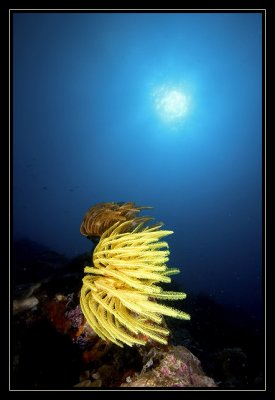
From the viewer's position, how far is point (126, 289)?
3033mm

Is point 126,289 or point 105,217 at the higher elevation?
point 105,217

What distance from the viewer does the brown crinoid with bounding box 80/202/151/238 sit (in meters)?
3.76

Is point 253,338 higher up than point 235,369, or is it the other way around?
point 235,369

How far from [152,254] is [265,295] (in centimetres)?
302

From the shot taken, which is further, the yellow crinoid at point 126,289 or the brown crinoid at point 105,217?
the brown crinoid at point 105,217

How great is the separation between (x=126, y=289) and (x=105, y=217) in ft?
3.44

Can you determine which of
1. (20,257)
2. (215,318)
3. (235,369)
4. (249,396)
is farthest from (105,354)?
(20,257)

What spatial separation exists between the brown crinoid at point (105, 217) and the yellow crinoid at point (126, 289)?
55cm

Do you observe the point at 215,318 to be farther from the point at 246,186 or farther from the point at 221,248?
the point at 221,248

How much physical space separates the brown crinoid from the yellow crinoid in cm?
55

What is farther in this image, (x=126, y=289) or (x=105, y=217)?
(x=105, y=217)

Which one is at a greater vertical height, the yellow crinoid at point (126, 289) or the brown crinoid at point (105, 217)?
the brown crinoid at point (105, 217)

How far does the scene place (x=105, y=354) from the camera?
3.44 meters

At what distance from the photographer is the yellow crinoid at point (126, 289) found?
2.76 metres
